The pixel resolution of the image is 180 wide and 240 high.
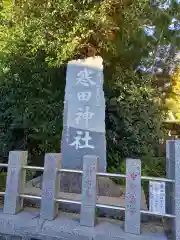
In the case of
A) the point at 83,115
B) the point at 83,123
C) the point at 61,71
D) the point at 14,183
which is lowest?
the point at 14,183

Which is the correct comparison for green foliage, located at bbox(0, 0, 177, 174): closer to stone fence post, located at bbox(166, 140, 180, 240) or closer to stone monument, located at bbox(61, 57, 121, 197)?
stone monument, located at bbox(61, 57, 121, 197)

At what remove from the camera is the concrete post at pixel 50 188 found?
294 cm

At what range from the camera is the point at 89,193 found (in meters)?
2.84

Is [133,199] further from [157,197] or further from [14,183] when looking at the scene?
[14,183]

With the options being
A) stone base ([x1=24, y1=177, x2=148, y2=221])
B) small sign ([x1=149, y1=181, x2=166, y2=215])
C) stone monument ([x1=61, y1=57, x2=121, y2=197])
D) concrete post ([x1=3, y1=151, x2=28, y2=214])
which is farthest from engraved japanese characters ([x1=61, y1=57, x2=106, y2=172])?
small sign ([x1=149, y1=181, x2=166, y2=215])

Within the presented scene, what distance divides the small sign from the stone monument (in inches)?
49.5

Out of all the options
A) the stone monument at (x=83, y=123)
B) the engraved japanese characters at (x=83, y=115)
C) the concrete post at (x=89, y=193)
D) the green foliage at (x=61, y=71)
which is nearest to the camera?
the concrete post at (x=89, y=193)

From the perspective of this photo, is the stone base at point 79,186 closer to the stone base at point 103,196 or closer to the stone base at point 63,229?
the stone base at point 103,196

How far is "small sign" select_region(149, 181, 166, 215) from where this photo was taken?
2672 millimetres

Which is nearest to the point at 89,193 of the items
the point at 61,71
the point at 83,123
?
the point at 83,123

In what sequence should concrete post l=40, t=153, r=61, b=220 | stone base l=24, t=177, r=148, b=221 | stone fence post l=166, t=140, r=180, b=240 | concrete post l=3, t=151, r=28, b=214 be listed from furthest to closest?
1. stone base l=24, t=177, r=148, b=221
2. concrete post l=3, t=151, r=28, b=214
3. concrete post l=40, t=153, r=61, b=220
4. stone fence post l=166, t=140, r=180, b=240

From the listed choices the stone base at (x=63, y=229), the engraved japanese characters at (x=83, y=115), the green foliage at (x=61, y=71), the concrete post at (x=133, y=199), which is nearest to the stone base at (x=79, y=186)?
the engraved japanese characters at (x=83, y=115)

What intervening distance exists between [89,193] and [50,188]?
45cm

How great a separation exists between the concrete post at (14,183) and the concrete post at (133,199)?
4.06 feet
